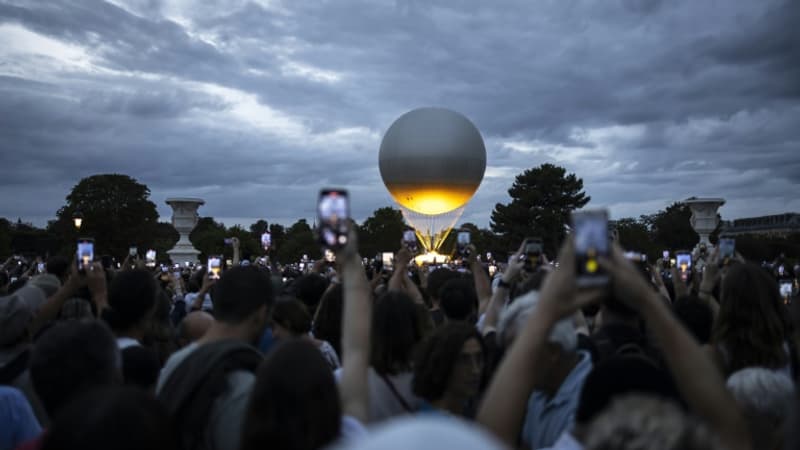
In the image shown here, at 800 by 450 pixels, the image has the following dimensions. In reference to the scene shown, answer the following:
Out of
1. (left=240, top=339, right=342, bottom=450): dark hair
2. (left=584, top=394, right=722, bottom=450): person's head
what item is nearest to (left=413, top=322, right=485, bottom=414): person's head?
(left=240, top=339, right=342, bottom=450): dark hair

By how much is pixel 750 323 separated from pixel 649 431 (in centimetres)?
282

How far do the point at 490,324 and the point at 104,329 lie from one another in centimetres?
319

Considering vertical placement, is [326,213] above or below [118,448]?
above

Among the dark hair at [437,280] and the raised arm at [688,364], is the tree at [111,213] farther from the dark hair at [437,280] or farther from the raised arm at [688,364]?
the raised arm at [688,364]

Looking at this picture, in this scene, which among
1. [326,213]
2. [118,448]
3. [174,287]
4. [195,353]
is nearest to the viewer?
[118,448]

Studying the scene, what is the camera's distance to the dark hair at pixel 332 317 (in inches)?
233

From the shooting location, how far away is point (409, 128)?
50.8 metres

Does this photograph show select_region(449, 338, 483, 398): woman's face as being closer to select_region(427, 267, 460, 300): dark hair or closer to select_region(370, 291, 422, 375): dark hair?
select_region(370, 291, 422, 375): dark hair

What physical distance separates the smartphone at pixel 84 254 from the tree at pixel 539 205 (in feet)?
222

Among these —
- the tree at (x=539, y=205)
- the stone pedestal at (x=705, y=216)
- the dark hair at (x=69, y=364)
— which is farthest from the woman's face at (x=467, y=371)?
the tree at (x=539, y=205)

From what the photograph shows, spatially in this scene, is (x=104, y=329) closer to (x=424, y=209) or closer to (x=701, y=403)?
(x=701, y=403)

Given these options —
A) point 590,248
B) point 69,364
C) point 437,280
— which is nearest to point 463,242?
point 437,280

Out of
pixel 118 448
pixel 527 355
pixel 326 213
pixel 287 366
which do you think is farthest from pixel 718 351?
pixel 118 448

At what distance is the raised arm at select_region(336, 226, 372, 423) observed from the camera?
9.52 ft
